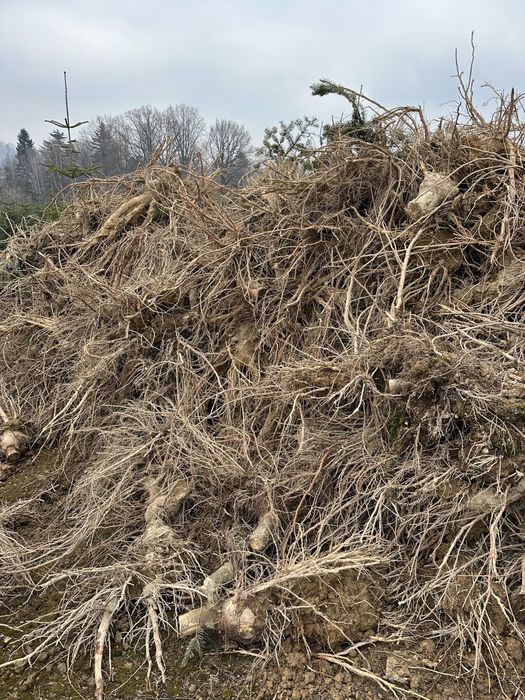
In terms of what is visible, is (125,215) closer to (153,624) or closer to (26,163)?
(153,624)

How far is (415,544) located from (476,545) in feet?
0.86

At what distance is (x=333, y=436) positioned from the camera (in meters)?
2.65

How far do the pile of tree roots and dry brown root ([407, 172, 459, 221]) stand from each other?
1 centimetres

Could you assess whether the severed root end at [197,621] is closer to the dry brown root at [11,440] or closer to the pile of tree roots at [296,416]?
the pile of tree roots at [296,416]

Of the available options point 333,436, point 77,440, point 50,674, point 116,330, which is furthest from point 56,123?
point 50,674

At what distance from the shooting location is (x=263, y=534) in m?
2.36

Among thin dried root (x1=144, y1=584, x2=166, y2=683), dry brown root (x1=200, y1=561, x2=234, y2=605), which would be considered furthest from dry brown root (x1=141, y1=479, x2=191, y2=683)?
dry brown root (x1=200, y1=561, x2=234, y2=605)

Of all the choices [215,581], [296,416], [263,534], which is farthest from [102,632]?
[296,416]

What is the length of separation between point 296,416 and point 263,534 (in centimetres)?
73

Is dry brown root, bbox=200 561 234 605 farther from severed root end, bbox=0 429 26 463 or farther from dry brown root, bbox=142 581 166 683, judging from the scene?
severed root end, bbox=0 429 26 463

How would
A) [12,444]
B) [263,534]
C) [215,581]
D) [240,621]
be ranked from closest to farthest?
[240,621] → [215,581] → [263,534] → [12,444]

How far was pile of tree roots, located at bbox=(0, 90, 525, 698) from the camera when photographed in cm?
209

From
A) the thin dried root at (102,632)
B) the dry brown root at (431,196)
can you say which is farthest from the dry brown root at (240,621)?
the dry brown root at (431,196)

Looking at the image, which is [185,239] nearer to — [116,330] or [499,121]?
[116,330]
